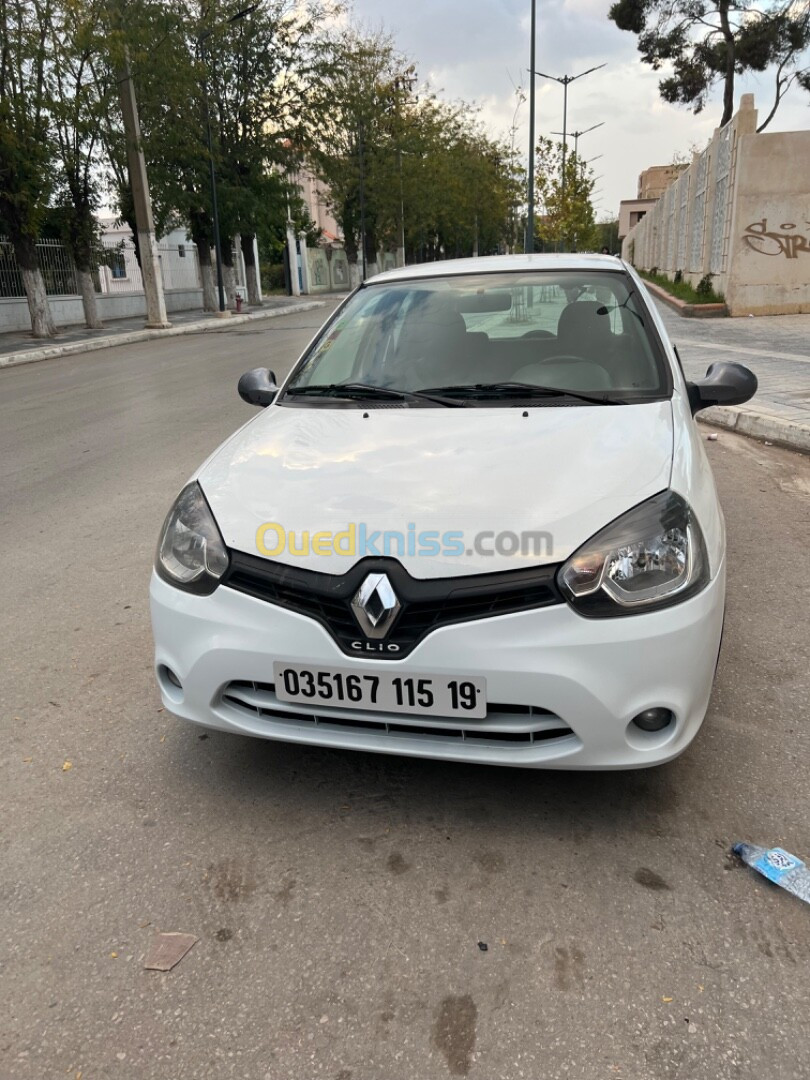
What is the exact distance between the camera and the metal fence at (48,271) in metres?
23.8

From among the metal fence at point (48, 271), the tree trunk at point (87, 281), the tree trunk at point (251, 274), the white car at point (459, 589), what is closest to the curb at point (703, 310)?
the tree trunk at point (87, 281)

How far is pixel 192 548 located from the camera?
2559 mm

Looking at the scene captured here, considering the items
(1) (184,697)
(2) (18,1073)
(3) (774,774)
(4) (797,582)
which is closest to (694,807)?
(3) (774,774)

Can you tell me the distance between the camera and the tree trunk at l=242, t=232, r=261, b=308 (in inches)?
1490

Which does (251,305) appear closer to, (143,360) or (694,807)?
(143,360)

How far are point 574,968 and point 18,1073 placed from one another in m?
1.17

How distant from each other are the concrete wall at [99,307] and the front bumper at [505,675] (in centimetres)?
2473

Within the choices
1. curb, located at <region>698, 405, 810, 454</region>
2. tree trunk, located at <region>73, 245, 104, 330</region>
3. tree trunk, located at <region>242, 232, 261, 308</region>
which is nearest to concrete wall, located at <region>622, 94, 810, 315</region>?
curb, located at <region>698, 405, 810, 454</region>

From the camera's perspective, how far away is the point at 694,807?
2512 millimetres

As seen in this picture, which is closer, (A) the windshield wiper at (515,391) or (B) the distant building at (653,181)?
(A) the windshield wiper at (515,391)

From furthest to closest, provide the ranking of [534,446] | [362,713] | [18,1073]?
1. [534,446]
2. [362,713]
3. [18,1073]

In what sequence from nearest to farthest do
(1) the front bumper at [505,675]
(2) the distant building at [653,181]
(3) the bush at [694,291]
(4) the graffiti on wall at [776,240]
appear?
1. (1) the front bumper at [505,675]
2. (4) the graffiti on wall at [776,240]
3. (3) the bush at [694,291]
4. (2) the distant building at [653,181]

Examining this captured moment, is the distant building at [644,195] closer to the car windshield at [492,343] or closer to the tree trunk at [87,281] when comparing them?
the tree trunk at [87,281]

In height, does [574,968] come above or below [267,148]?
below
